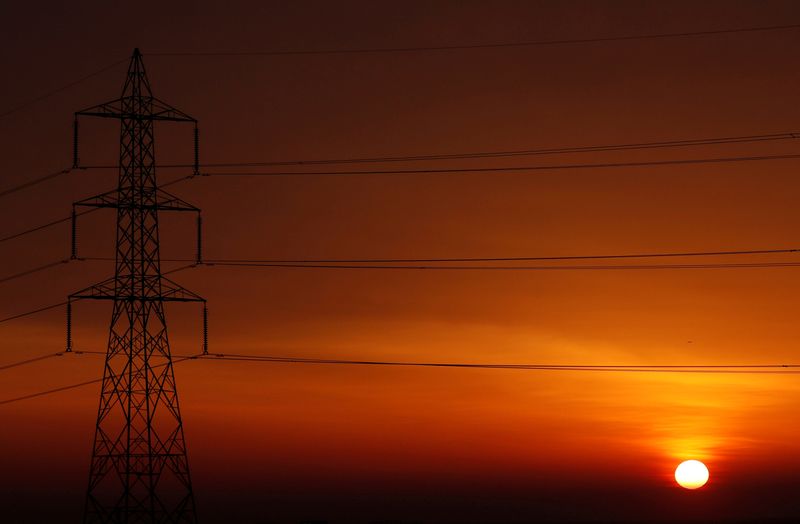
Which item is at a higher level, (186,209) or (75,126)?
(75,126)

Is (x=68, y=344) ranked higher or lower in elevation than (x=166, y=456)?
higher

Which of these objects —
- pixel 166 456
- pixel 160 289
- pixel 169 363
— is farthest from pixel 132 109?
pixel 166 456

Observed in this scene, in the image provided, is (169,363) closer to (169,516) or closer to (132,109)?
(169,516)

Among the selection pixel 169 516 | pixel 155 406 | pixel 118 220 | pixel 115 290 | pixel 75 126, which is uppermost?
pixel 75 126

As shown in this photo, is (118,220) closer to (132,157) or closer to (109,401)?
(132,157)

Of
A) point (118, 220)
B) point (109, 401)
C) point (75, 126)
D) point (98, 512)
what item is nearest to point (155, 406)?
point (109, 401)

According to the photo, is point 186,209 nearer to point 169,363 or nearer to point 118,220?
point 118,220

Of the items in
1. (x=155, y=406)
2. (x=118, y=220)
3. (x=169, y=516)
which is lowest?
(x=169, y=516)
